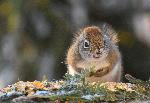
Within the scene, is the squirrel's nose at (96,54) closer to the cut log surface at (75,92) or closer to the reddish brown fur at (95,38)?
the reddish brown fur at (95,38)

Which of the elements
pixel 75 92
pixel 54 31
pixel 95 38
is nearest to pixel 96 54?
pixel 95 38

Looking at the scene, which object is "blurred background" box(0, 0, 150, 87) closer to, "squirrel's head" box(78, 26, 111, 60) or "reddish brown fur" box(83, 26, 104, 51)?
"squirrel's head" box(78, 26, 111, 60)

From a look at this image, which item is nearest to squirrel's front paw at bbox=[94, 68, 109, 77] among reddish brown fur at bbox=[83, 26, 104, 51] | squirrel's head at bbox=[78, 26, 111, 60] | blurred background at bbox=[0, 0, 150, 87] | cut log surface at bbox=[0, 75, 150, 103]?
squirrel's head at bbox=[78, 26, 111, 60]

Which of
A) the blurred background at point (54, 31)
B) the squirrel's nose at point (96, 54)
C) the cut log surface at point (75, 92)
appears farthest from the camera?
the blurred background at point (54, 31)

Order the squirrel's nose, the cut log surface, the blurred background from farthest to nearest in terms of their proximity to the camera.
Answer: the blurred background < the squirrel's nose < the cut log surface

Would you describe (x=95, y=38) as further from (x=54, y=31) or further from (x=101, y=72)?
(x=54, y=31)

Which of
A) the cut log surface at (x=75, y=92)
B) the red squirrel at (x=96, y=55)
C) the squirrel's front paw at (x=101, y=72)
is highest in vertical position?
the red squirrel at (x=96, y=55)

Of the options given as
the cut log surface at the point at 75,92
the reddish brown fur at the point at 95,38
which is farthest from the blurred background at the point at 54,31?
the cut log surface at the point at 75,92
